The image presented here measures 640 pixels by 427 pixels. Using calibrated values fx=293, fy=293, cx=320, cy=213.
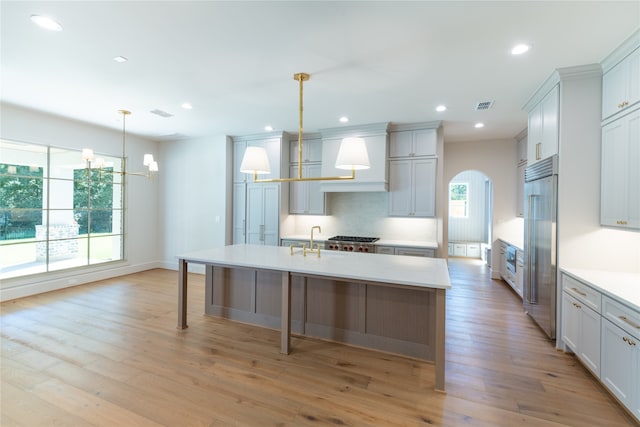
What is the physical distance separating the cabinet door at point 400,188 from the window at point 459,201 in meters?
4.97

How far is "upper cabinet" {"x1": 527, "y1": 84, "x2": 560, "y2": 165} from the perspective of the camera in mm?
3104

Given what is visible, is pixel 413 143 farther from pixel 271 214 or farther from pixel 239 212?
pixel 239 212

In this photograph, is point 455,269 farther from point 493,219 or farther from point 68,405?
point 68,405

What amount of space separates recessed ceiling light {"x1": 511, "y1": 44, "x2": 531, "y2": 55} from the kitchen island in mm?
2050

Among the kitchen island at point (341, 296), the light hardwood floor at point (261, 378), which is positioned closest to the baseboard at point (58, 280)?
the light hardwood floor at point (261, 378)

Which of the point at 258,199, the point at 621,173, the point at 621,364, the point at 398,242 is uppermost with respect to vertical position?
the point at 621,173

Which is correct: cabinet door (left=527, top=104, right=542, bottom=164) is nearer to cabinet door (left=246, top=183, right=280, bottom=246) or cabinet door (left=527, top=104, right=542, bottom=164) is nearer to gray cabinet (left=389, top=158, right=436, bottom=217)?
gray cabinet (left=389, top=158, right=436, bottom=217)

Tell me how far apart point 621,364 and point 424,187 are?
10.5 ft

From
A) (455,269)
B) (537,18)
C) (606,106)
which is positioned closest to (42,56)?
(537,18)

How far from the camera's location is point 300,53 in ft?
Answer: 8.96

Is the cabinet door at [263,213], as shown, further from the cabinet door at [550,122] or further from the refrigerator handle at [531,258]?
the cabinet door at [550,122]

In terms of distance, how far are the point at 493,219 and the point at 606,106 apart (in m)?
3.42

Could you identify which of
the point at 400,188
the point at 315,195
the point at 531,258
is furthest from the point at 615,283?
the point at 315,195

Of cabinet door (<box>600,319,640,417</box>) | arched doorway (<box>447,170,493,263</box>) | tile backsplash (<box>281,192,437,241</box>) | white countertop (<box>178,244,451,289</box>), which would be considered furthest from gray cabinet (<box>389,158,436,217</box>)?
arched doorway (<box>447,170,493,263</box>)
